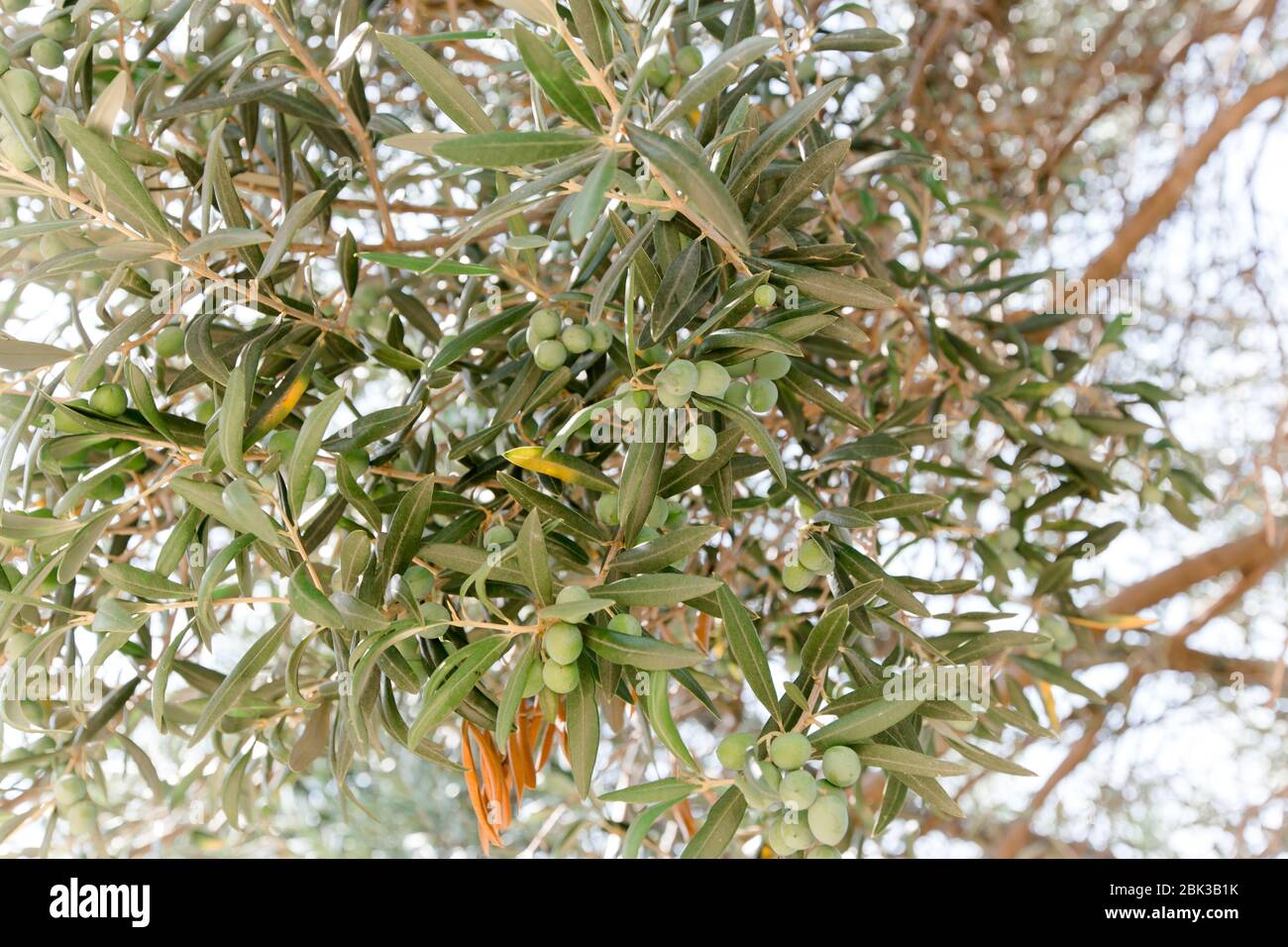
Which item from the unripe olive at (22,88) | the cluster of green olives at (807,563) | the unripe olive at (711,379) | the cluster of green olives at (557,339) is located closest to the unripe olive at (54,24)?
the unripe olive at (22,88)

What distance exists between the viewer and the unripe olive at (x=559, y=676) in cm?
94

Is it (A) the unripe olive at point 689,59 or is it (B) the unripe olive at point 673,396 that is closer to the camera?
(B) the unripe olive at point 673,396

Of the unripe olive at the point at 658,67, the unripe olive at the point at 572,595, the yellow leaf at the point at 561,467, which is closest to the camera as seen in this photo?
the unripe olive at the point at 658,67

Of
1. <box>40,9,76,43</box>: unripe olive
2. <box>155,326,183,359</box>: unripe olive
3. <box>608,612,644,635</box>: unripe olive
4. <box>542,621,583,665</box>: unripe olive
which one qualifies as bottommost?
<box>542,621,583,665</box>: unripe olive

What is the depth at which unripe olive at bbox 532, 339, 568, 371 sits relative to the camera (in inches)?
44.4

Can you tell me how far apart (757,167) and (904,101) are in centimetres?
167

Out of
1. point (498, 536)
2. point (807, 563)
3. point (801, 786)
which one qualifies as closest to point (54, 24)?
point (498, 536)

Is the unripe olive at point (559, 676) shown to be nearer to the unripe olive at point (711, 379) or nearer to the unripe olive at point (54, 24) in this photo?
the unripe olive at point (711, 379)

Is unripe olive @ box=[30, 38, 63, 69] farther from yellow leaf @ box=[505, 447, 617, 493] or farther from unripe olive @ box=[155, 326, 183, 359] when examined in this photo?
yellow leaf @ box=[505, 447, 617, 493]

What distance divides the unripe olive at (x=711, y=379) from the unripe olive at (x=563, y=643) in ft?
0.83

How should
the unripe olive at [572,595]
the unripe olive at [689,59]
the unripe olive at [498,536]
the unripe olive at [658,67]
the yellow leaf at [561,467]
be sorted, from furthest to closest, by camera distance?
the unripe olive at [689,59], the unripe olive at [498,536], the yellow leaf at [561,467], the unripe olive at [572,595], the unripe olive at [658,67]

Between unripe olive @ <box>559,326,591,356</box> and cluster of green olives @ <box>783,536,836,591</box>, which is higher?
unripe olive @ <box>559,326,591,356</box>

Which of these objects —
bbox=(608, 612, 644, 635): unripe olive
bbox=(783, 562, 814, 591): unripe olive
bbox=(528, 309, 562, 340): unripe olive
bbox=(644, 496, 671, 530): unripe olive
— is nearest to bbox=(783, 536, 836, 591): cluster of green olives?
bbox=(783, 562, 814, 591): unripe olive
